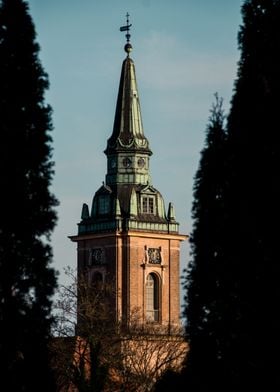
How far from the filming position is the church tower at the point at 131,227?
386ft

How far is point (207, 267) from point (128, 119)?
7522cm

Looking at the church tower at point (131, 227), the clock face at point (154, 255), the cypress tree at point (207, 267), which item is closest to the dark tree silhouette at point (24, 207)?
the cypress tree at point (207, 267)

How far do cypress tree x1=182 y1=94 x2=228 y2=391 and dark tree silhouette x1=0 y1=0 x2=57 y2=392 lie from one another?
3.94 meters

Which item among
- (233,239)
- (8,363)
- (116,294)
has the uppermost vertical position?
(116,294)

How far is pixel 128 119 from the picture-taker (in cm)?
11838

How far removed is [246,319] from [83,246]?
79.2 metres

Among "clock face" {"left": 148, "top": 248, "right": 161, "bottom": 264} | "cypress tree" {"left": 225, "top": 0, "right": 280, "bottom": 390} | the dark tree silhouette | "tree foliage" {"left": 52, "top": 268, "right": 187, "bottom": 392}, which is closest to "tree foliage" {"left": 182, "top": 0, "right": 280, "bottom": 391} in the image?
"cypress tree" {"left": 225, "top": 0, "right": 280, "bottom": 390}

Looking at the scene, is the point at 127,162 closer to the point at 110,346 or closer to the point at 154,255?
the point at 154,255

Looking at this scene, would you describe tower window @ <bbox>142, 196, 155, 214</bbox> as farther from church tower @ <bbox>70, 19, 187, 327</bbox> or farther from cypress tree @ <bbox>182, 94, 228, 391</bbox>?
cypress tree @ <bbox>182, 94, 228, 391</bbox>

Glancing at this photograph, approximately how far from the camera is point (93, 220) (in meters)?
119

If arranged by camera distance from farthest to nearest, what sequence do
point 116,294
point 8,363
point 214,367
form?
point 116,294
point 214,367
point 8,363

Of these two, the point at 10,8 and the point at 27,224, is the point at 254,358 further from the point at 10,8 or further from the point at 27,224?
the point at 10,8

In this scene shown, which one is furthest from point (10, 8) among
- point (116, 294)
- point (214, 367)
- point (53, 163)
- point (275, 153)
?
point (116, 294)

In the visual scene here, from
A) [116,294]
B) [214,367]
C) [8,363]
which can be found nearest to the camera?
[8,363]
